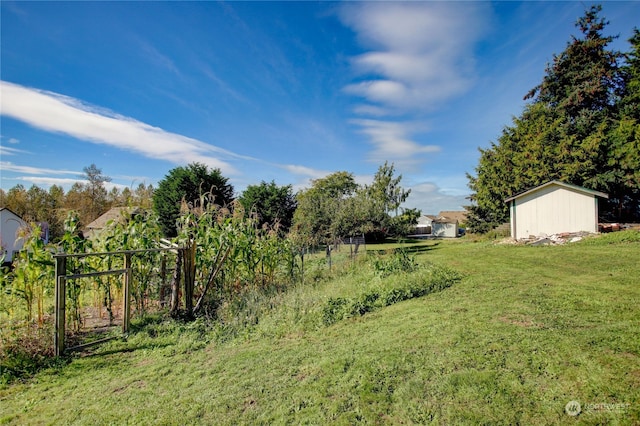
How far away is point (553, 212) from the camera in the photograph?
14461 mm

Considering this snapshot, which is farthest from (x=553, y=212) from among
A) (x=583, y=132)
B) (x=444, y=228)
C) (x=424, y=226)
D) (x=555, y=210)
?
(x=424, y=226)

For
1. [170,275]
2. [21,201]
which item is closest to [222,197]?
[21,201]

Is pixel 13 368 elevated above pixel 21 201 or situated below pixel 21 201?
below

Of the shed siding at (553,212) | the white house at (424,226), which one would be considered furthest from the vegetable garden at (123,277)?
the white house at (424,226)

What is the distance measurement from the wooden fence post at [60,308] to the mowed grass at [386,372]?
0.44m

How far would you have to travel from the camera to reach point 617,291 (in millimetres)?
4918

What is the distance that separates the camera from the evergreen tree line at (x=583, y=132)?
1767 centimetres

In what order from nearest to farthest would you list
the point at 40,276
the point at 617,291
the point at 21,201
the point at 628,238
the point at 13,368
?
the point at 13,368 < the point at 40,276 < the point at 617,291 < the point at 628,238 < the point at 21,201

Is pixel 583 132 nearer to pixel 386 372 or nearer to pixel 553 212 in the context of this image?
pixel 553 212

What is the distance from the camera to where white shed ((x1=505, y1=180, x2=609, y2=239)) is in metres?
13.6

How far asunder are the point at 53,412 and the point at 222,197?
22910mm

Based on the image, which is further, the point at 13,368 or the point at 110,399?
the point at 13,368

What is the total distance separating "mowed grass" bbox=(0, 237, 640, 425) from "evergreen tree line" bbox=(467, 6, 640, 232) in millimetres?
17783

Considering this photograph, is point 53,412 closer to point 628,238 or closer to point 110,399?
point 110,399
